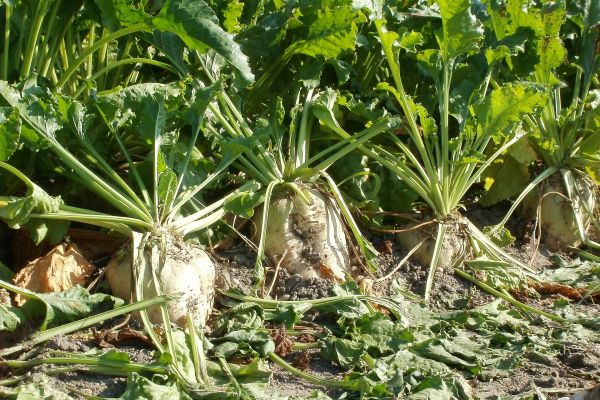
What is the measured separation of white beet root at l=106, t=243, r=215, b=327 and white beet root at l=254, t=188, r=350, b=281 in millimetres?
621

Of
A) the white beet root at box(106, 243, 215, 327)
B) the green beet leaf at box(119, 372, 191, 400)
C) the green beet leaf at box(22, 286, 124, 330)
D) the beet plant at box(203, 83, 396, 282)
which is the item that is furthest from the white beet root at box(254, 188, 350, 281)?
the green beet leaf at box(119, 372, 191, 400)

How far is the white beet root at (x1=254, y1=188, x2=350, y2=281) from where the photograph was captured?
453 centimetres

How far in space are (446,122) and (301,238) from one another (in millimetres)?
1066

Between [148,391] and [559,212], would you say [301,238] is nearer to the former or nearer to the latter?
[148,391]

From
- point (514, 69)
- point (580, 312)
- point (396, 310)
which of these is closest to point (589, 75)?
point (514, 69)

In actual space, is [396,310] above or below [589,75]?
below

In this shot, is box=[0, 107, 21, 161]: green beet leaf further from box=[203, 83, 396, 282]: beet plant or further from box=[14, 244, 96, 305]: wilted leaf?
box=[203, 83, 396, 282]: beet plant

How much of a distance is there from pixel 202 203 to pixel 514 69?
2.24m

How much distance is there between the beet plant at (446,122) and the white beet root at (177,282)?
1.22 meters

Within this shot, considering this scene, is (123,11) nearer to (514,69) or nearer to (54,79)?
(54,79)

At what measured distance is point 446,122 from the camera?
492 centimetres

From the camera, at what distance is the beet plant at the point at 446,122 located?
4766 millimetres

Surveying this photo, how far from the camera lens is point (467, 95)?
510 cm

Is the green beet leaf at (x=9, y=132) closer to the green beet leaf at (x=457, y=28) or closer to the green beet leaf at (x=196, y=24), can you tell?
the green beet leaf at (x=196, y=24)
